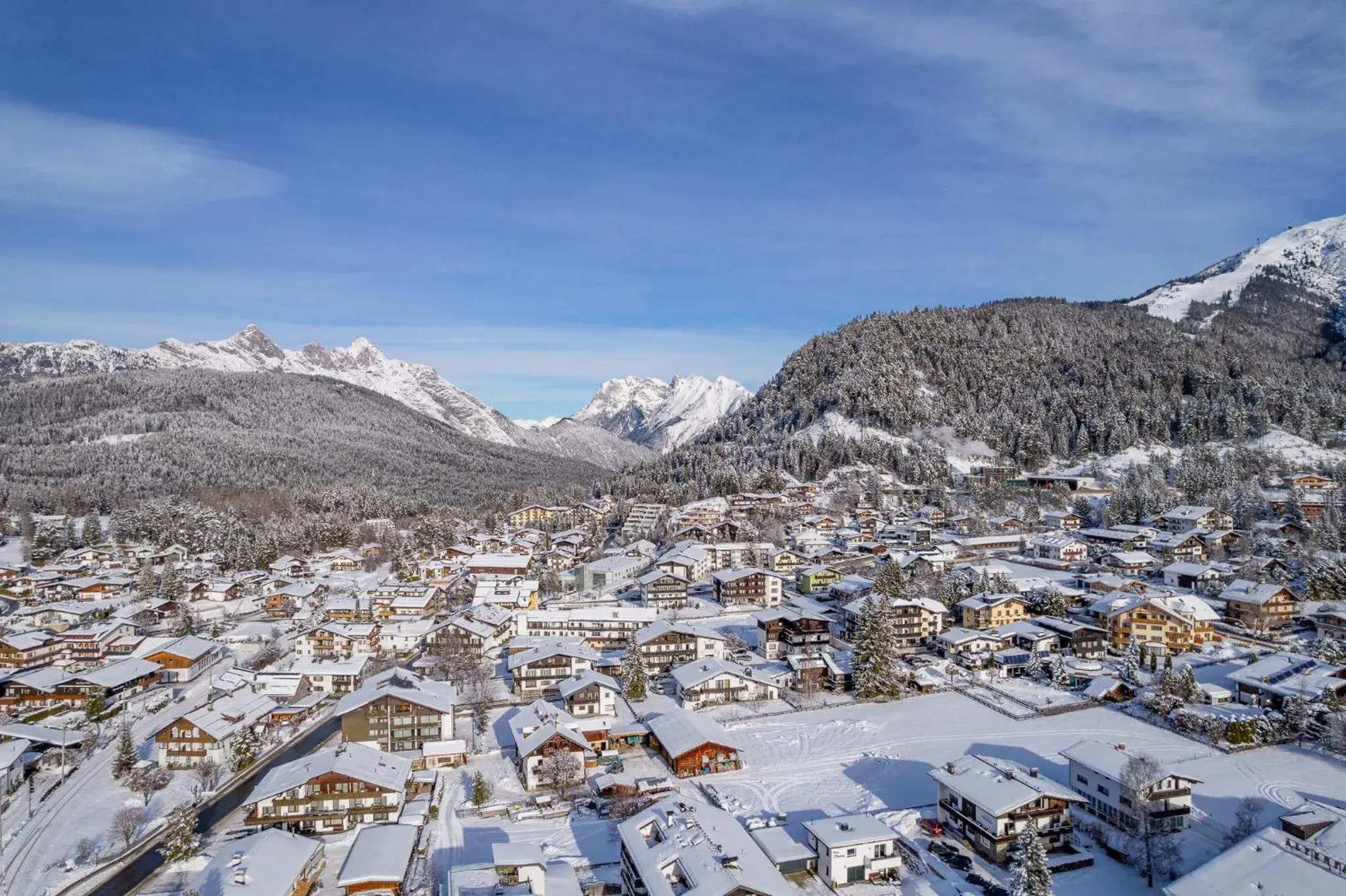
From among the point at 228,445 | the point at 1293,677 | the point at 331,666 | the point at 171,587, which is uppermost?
the point at 228,445

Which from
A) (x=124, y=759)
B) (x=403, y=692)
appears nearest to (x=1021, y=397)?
(x=403, y=692)

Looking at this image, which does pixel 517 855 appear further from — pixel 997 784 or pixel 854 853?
pixel 997 784

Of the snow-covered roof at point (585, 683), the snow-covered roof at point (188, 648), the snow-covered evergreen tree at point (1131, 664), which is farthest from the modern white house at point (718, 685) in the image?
the snow-covered roof at point (188, 648)

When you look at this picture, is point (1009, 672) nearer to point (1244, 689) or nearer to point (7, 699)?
point (1244, 689)

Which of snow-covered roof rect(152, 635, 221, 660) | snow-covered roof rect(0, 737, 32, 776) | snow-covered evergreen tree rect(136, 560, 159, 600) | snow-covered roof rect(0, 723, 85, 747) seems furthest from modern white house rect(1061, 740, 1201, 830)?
snow-covered evergreen tree rect(136, 560, 159, 600)

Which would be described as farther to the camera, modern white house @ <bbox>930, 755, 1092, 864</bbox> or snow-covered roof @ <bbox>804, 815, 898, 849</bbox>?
modern white house @ <bbox>930, 755, 1092, 864</bbox>

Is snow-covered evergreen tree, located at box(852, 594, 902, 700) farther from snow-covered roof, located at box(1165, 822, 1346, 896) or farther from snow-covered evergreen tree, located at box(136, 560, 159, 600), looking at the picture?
snow-covered evergreen tree, located at box(136, 560, 159, 600)
